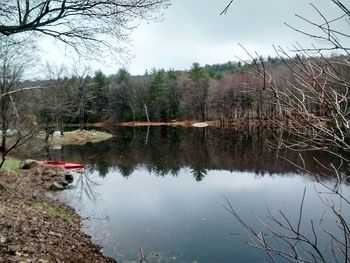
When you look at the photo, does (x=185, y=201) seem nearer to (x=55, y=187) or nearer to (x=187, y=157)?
(x=55, y=187)

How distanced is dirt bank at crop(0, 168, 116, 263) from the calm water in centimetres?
86

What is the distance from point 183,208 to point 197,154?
18.4 m

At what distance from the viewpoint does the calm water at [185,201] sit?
1212cm

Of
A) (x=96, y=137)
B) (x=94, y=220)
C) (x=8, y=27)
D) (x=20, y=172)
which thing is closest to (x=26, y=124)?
(x=20, y=172)

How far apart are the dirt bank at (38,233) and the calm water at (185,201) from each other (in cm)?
86

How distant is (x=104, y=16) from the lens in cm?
678

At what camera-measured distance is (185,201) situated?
18.4 m

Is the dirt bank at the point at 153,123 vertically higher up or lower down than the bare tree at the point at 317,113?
lower down

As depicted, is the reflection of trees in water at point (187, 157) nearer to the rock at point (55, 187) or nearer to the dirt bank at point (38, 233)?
the rock at point (55, 187)

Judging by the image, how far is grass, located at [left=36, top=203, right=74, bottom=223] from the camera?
13.4m

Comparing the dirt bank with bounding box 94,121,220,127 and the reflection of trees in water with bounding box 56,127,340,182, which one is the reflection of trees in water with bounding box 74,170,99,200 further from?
the dirt bank with bounding box 94,121,220,127

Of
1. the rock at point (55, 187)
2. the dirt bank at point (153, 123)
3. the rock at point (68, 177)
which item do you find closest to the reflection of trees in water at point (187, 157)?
the rock at point (68, 177)

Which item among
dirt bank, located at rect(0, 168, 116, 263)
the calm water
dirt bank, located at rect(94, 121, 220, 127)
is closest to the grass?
dirt bank, located at rect(0, 168, 116, 263)

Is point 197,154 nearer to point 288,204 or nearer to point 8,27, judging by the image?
point 288,204
